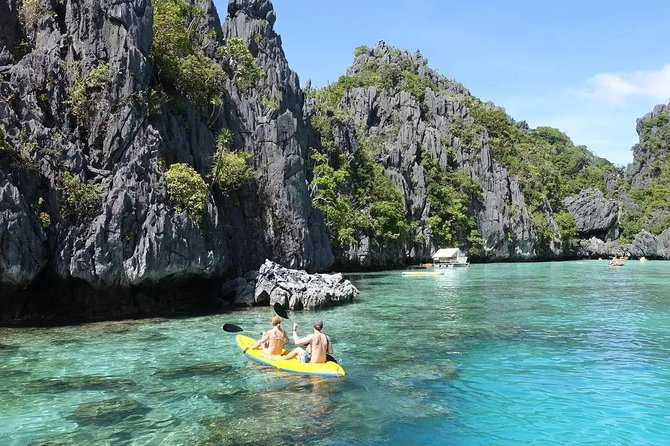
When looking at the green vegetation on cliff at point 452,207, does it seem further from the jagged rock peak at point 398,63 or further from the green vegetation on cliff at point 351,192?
the jagged rock peak at point 398,63

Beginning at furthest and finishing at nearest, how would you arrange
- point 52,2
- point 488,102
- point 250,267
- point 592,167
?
point 592,167
point 488,102
point 250,267
point 52,2

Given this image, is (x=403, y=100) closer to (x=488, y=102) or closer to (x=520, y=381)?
(x=488, y=102)

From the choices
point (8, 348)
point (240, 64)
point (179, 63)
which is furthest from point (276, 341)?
point (240, 64)

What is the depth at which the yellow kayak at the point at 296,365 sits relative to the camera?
40.8 feet

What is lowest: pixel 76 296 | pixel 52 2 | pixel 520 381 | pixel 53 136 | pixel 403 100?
pixel 520 381

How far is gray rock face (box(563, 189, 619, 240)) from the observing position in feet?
282

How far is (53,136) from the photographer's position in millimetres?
20703

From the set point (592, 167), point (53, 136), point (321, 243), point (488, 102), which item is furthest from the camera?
point (592, 167)

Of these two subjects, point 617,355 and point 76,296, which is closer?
point 617,355

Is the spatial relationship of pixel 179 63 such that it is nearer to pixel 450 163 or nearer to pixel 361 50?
pixel 450 163

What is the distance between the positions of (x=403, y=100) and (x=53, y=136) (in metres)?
66.9

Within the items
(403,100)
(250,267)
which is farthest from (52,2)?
(403,100)

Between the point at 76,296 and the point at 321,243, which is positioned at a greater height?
the point at 321,243

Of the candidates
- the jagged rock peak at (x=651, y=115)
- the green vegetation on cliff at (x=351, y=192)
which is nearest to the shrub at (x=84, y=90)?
the green vegetation on cliff at (x=351, y=192)
